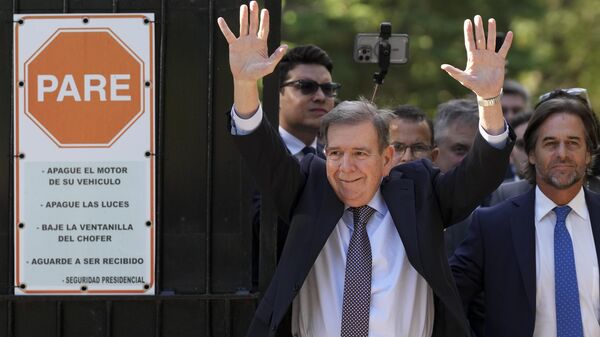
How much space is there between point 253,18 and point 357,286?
3.63ft

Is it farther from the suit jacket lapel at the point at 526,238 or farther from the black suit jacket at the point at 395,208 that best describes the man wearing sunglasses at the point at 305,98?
the black suit jacket at the point at 395,208

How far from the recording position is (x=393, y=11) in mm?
17422

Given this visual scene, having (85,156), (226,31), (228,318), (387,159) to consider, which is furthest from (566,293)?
(85,156)

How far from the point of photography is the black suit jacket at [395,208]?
4059 mm

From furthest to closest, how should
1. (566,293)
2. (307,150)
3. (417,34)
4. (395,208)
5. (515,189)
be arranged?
(417,34), (307,150), (515,189), (566,293), (395,208)

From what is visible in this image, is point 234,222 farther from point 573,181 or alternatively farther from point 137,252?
point 573,181

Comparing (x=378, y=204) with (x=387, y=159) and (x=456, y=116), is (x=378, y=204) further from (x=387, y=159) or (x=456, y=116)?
(x=456, y=116)

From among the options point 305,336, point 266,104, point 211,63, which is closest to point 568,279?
point 305,336

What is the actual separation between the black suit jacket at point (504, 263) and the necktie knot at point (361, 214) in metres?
0.63

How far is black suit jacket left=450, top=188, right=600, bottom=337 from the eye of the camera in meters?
4.54

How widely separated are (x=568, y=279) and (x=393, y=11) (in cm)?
1325

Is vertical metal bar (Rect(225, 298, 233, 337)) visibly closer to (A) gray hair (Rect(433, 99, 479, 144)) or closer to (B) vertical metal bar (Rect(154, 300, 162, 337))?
(B) vertical metal bar (Rect(154, 300, 162, 337))

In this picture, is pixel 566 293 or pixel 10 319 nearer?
pixel 10 319

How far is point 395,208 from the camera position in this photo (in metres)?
4.21
